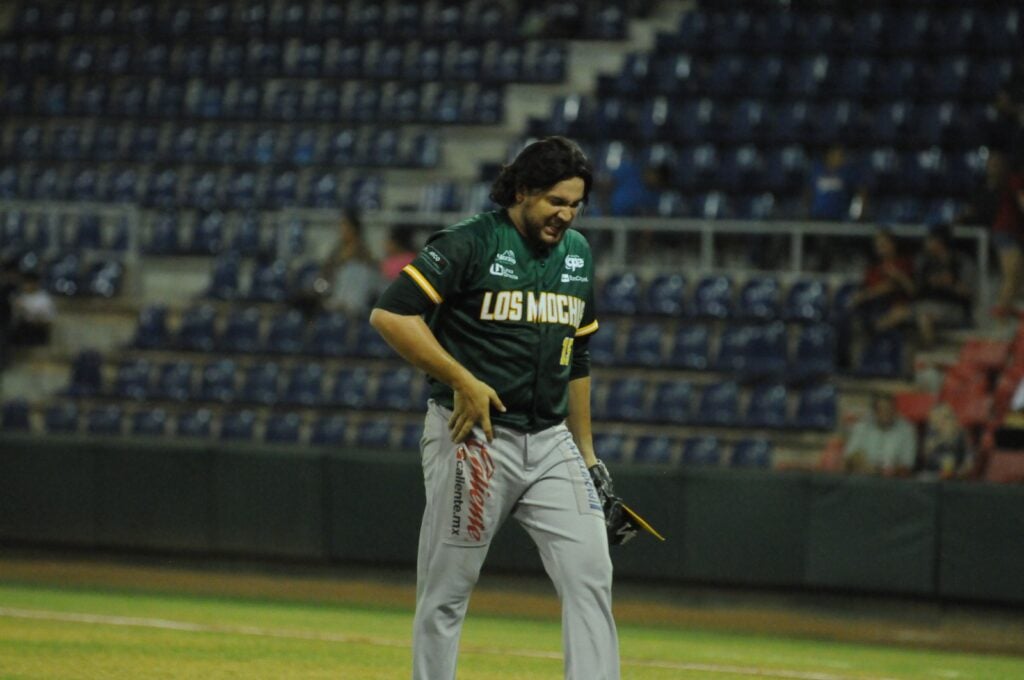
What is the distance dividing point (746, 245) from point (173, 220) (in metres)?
6.45

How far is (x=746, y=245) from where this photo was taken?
16.3 m

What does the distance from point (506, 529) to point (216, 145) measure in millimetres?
8491

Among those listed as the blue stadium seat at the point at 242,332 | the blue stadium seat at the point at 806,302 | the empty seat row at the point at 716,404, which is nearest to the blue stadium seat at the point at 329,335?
the blue stadium seat at the point at 242,332

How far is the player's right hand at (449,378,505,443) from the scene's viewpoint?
5.29 metres

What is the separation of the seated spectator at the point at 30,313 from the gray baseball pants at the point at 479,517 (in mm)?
12705

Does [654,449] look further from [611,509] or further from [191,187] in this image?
[611,509]

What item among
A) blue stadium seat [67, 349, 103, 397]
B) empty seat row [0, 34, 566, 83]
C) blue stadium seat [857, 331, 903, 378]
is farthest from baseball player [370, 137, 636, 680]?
empty seat row [0, 34, 566, 83]

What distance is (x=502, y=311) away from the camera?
543 cm

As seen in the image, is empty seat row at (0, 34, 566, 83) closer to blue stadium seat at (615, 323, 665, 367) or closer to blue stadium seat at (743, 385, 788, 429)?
blue stadium seat at (615, 323, 665, 367)

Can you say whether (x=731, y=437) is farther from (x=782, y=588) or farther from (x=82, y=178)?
(x=82, y=178)

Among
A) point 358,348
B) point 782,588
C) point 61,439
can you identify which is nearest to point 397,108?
point 358,348

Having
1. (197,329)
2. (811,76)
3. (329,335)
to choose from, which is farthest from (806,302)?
(197,329)

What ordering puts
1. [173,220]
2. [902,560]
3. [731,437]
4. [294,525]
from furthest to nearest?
[173,220] → [731,437] → [294,525] → [902,560]

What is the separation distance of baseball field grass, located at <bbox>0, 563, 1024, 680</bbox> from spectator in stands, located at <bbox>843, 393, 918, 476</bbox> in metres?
1.86
